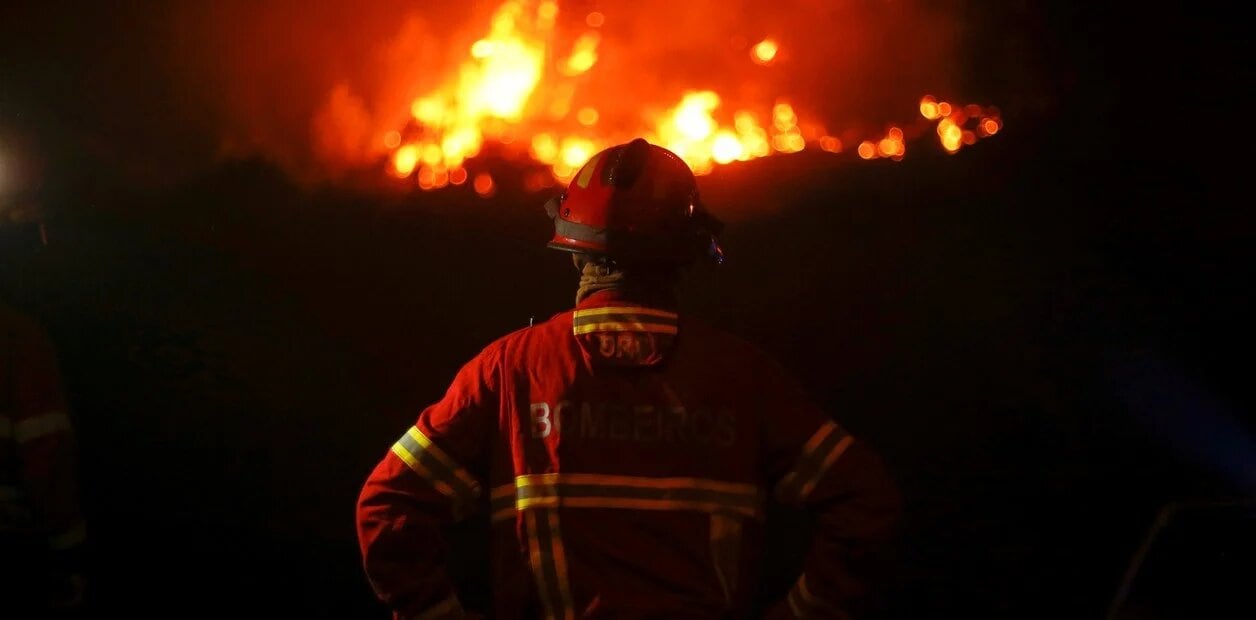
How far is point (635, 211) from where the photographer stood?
3176 millimetres

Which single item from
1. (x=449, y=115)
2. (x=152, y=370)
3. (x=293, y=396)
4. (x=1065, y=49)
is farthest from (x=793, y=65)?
(x=152, y=370)

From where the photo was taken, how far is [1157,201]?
4.49 m

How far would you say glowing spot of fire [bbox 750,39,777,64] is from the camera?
4656mm

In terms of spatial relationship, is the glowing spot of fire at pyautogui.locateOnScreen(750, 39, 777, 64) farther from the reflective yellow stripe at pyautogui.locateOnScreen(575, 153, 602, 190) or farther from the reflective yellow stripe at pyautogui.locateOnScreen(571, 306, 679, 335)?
the reflective yellow stripe at pyautogui.locateOnScreen(571, 306, 679, 335)

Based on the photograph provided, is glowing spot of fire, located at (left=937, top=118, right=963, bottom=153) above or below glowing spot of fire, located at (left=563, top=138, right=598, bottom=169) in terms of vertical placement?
below

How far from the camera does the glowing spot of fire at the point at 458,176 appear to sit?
15.2 feet

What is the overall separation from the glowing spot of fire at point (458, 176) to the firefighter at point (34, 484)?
5.43 ft

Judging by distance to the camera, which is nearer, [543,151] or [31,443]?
[31,443]

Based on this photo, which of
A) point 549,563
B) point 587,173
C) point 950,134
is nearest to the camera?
point 549,563

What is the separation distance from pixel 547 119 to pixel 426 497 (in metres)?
2.13

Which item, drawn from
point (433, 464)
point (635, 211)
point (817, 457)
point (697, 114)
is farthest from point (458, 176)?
point (817, 457)

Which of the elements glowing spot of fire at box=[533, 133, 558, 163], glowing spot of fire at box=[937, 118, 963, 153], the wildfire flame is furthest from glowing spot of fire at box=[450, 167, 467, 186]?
glowing spot of fire at box=[937, 118, 963, 153]

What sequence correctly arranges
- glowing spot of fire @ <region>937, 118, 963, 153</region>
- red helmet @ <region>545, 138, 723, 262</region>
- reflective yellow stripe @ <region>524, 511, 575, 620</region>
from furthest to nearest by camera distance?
glowing spot of fire @ <region>937, 118, 963, 153</region>
red helmet @ <region>545, 138, 723, 262</region>
reflective yellow stripe @ <region>524, 511, 575, 620</region>

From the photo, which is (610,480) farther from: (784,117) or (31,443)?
(31,443)
